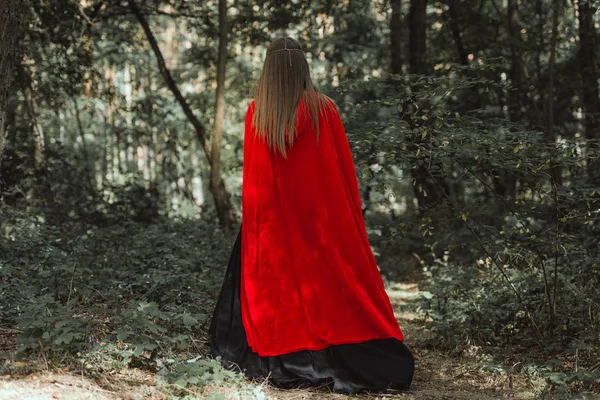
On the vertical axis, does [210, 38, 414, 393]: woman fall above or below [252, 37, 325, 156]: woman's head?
below

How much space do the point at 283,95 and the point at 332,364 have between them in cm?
190

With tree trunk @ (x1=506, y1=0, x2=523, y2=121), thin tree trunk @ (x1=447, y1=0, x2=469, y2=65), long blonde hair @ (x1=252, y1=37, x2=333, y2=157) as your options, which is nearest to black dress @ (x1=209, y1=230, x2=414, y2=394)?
long blonde hair @ (x1=252, y1=37, x2=333, y2=157)

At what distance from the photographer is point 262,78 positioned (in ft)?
14.3

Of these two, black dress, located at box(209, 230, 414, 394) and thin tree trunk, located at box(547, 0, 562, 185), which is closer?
black dress, located at box(209, 230, 414, 394)

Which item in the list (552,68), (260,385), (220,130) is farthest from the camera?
(220,130)


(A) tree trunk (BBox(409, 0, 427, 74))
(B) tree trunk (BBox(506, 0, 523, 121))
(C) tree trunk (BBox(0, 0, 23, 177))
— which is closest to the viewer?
(C) tree trunk (BBox(0, 0, 23, 177))

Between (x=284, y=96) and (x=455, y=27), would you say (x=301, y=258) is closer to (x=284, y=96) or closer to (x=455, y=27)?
(x=284, y=96)

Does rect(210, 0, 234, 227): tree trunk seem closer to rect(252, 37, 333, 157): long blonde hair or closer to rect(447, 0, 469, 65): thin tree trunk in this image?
rect(447, 0, 469, 65): thin tree trunk

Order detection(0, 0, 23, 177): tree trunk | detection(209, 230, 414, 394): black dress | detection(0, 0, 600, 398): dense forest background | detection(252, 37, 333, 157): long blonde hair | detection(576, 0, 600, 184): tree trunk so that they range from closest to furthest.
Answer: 1. detection(209, 230, 414, 394): black dress
2. detection(252, 37, 333, 157): long blonde hair
3. detection(0, 0, 600, 398): dense forest background
4. detection(0, 0, 23, 177): tree trunk
5. detection(576, 0, 600, 184): tree trunk

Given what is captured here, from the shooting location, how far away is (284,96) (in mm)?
4262

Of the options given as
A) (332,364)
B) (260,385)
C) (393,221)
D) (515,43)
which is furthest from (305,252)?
(515,43)

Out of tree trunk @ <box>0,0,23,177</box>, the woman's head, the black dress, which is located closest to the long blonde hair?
the woman's head

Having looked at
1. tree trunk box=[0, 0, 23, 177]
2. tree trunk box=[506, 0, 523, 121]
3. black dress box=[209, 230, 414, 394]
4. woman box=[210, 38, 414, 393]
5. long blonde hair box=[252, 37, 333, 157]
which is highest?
tree trunk box=[506, 0, 523, 121]

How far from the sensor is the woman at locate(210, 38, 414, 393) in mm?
4203
